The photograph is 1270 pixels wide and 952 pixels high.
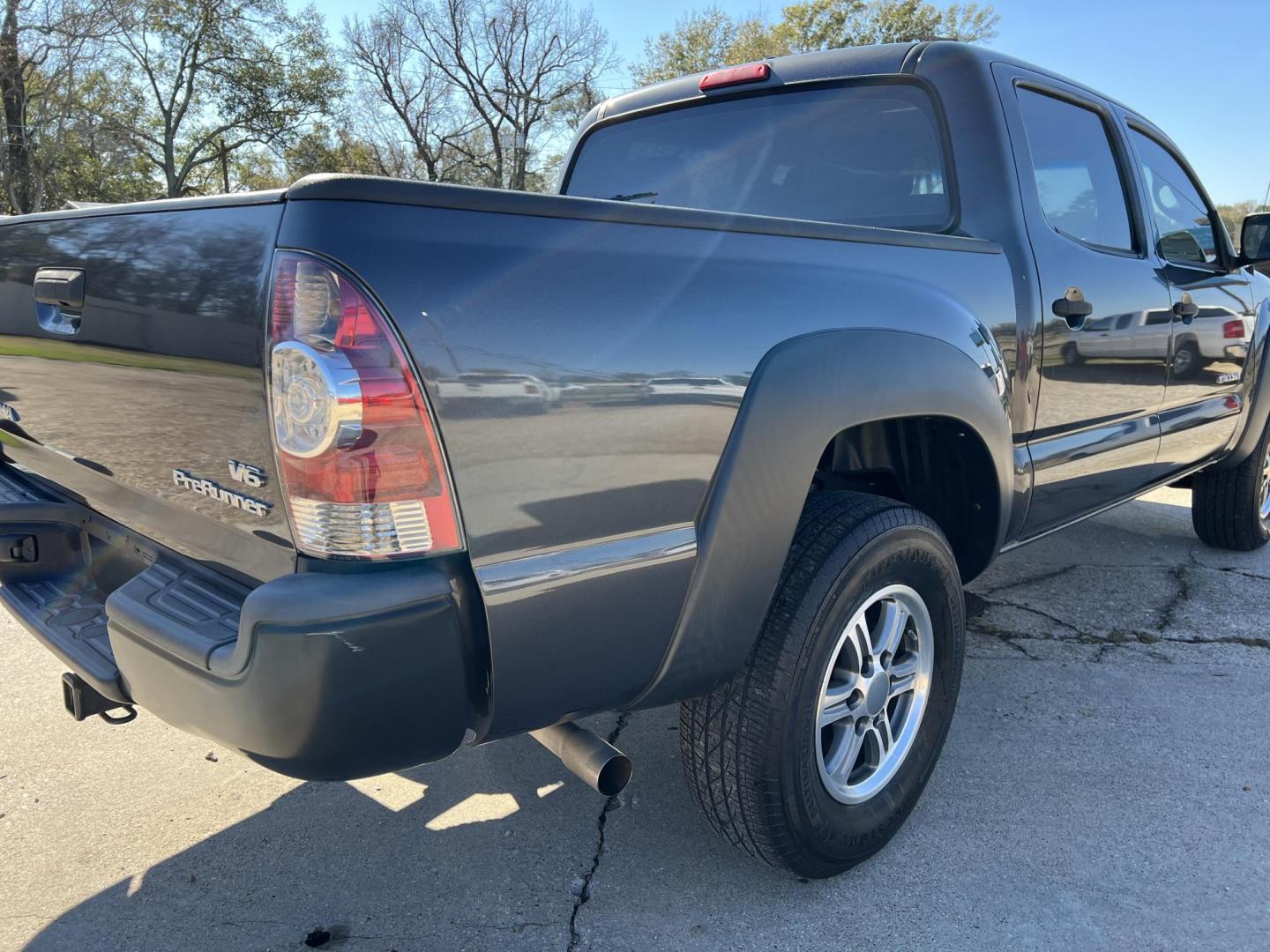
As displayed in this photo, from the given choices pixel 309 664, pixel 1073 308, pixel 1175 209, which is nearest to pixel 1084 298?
pixel 1073 308

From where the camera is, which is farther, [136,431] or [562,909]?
[562,909]

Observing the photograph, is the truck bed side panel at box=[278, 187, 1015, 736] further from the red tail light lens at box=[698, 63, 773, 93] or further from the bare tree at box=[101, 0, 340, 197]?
the bare tree at box=[101, 0, 340, 197]

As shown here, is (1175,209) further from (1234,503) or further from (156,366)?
(156,366)

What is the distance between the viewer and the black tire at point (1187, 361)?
11.0ft

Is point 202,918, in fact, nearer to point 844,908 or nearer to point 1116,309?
point 844,908

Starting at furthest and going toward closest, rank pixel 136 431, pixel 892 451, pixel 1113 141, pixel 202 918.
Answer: pixel 1113 141 → pixel 892 451 → pixel 202 918 → pixel 136 431

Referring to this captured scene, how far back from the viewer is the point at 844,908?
210 centimetres

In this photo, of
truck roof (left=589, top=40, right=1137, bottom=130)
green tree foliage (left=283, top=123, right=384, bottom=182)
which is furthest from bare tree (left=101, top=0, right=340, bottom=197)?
truck roof (left=589, top=40, right=1137, bottom=130)

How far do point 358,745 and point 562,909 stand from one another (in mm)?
875

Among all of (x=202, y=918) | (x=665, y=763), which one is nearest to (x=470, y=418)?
(x=202, y=918)

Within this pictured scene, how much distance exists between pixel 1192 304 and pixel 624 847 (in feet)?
9.30

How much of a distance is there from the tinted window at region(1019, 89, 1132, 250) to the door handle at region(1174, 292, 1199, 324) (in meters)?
0.31

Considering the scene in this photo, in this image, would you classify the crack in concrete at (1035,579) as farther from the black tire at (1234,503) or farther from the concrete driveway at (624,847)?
the concrete driveway at (624,847)

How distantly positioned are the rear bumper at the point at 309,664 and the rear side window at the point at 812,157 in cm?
191
